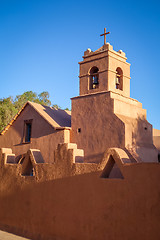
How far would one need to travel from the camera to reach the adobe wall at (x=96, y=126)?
13.0 m

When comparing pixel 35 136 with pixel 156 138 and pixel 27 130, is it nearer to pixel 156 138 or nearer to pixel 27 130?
pixel 27 130

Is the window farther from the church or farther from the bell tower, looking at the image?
the bell tower

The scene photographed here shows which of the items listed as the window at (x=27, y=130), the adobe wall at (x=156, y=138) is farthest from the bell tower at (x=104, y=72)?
the adobe wall at (x=156, y=138)

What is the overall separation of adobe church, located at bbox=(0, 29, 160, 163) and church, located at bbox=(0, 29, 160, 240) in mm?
45

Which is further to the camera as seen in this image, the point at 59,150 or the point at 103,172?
the point at 59,150

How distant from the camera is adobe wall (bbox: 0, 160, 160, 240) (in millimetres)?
6477

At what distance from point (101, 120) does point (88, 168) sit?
18.9 ft

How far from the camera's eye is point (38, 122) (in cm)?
1614

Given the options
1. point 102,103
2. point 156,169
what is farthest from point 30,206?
point 102,103

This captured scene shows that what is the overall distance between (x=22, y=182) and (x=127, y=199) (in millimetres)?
4516

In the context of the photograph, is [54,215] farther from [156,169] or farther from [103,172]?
[156,169]

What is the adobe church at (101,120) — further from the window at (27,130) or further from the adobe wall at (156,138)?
the adobe wall at (156,138)

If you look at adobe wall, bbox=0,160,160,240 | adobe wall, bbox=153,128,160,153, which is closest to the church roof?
adobe wall, bbox=0,160,160,240

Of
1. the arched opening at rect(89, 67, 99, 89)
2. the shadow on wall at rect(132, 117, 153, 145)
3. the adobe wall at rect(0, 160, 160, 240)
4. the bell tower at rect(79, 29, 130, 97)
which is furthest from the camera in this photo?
the arched opening at rect(89, 67, 99, 89)
